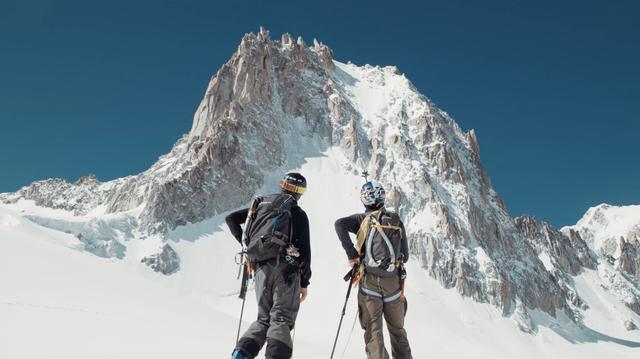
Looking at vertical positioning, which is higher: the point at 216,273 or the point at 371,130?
the point at 371,130

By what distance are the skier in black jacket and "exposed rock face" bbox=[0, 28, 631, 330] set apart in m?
69.2

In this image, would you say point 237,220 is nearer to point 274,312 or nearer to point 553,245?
point 274,312

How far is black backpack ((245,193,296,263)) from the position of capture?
7273 millimetres

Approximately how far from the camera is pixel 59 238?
64000mm

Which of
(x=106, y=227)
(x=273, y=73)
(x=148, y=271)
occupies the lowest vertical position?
(x=148, y=271)

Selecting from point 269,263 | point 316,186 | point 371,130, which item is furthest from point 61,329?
point 371,130

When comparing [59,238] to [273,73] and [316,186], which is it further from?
[273,73]

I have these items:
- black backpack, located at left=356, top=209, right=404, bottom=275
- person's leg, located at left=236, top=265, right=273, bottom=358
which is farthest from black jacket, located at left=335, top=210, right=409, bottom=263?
person's leg, located at left=236, top=265, right=273, bottom=358

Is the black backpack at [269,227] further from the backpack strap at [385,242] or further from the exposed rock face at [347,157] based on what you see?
the exposed rock face at [347,157]

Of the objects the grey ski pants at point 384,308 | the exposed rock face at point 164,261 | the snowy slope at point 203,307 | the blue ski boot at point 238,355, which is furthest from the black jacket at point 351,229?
the exposed rock face at point 164,261

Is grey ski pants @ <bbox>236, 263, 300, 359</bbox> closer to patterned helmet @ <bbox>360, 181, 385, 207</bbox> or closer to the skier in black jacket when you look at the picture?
the skier in black jacket

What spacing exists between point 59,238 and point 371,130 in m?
70.7

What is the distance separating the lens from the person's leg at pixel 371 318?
26.3 feet

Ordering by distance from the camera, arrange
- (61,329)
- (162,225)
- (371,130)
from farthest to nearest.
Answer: (371,130) < (162,225) < (61,329)
